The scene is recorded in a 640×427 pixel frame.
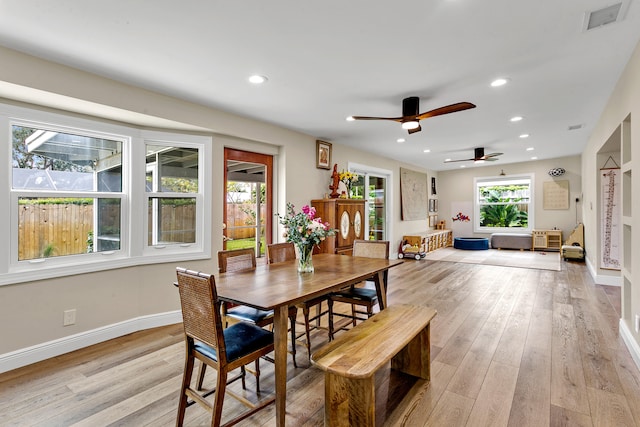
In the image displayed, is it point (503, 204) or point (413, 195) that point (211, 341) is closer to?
point (413, 195)

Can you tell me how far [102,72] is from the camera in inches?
106

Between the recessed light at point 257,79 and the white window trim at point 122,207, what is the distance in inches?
44.9

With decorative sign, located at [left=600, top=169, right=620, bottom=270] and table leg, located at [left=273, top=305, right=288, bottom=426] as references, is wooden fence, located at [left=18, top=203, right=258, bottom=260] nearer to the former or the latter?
table leg, located at [left=273, top=305, right=288, bottom=426]

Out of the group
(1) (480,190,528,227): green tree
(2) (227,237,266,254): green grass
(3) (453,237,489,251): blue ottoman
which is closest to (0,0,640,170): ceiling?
(2) (227,237,266,254): green grass

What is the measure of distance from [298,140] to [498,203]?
7.35 metres

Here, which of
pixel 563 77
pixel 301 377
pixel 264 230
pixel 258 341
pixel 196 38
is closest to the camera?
pixel 258 341

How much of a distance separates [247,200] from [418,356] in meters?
2.91

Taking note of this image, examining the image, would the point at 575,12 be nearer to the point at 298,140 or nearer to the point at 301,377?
the point at 301,377

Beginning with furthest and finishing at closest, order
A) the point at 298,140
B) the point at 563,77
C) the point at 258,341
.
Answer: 1. the point at 298,140
2. the point at 563,77
3. the point at 258,341

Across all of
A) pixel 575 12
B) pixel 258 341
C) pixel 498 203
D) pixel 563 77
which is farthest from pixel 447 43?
pixel 498 203

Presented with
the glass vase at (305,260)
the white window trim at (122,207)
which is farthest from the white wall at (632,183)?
the white window trim at (122,207)

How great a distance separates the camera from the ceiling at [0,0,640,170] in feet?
6.25

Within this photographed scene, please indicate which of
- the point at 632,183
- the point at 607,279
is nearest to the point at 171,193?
the point at 632,183

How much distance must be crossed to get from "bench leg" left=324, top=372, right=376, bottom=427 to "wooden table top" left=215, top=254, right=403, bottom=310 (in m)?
0.50
